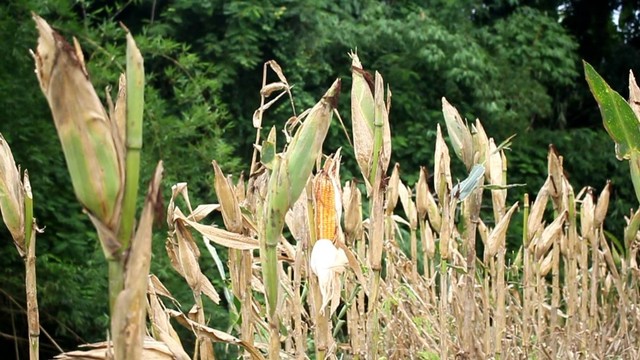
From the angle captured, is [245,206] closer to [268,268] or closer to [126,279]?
[268,268]

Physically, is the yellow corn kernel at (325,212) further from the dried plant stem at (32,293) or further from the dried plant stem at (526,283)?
the dried plant stem at (526,283)

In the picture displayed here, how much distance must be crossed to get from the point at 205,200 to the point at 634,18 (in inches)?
162

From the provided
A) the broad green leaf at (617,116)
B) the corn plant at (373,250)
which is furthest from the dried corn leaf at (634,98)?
the corn plant at (373,250)

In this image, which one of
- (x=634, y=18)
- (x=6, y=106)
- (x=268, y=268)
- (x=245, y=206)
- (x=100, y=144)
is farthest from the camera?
(x=634, y=18)

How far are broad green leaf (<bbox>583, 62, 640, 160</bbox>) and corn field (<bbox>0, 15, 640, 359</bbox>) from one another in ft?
0.36

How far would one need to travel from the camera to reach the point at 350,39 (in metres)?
4.38

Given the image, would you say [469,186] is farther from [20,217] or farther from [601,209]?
[601,209]

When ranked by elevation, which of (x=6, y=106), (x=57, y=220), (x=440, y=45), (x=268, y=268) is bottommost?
(x=57, y=220)

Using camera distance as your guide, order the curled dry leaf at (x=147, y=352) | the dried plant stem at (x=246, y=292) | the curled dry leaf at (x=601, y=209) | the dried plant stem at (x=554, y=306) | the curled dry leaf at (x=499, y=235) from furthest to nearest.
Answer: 1. the curled dry leaf at (x=601, y=209)
2. the dried plant stem at (x=554, y=306)
3. the curled dry leaf at (x=499, y=235)
4. the dried plant stem at (x=246, y=292)
5. the curled dry leaf at (x=147, y=352)

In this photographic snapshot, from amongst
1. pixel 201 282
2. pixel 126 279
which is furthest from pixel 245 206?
pixel 126 279

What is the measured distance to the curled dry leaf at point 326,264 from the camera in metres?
0.59

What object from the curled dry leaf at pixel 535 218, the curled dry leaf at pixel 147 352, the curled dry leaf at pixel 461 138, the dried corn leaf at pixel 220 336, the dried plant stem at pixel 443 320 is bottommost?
the dried plant stem at pixel 443 320

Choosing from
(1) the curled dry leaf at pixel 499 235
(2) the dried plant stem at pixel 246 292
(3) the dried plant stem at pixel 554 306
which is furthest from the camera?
(3) the dried plant stem at pixel 554 306

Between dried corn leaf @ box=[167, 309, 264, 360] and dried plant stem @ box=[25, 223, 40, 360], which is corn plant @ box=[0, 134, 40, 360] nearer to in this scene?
dried plant stem @ box=[25, 223, 40, 360]
